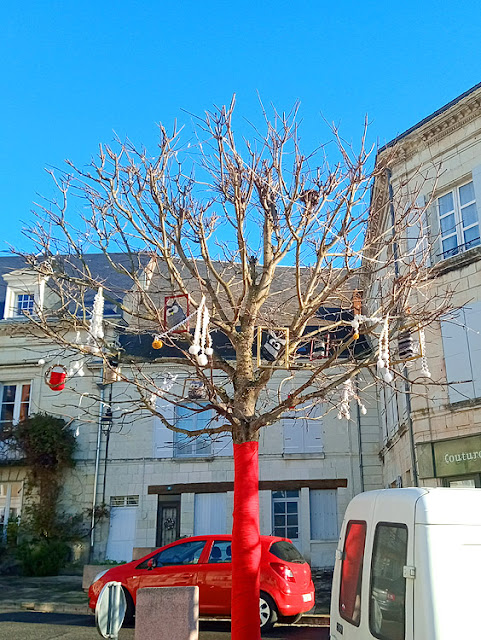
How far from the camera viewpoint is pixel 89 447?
62.4 feet

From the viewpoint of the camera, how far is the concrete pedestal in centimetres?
634

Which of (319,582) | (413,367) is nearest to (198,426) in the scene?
(319,582)

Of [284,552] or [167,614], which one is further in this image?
[284,552]

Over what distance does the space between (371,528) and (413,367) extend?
9354 mm

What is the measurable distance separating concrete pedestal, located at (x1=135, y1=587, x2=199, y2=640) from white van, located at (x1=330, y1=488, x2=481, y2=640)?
239 cm

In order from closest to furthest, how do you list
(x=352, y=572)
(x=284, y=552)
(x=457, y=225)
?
(x=352, y=572), (x=284, y=552), (x=457, y=225)

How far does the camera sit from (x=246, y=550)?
6.34 metres

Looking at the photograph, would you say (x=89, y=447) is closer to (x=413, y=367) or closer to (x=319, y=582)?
(x=319, y=582)

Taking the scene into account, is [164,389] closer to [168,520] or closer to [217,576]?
[217,576]

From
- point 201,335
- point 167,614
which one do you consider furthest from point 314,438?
point 167,614

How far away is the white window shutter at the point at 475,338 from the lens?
12039mm

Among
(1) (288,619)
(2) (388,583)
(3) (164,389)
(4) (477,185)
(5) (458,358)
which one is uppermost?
(4) (477,185)

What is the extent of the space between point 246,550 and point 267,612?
10.2 feet

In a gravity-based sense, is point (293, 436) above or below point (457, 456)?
above
